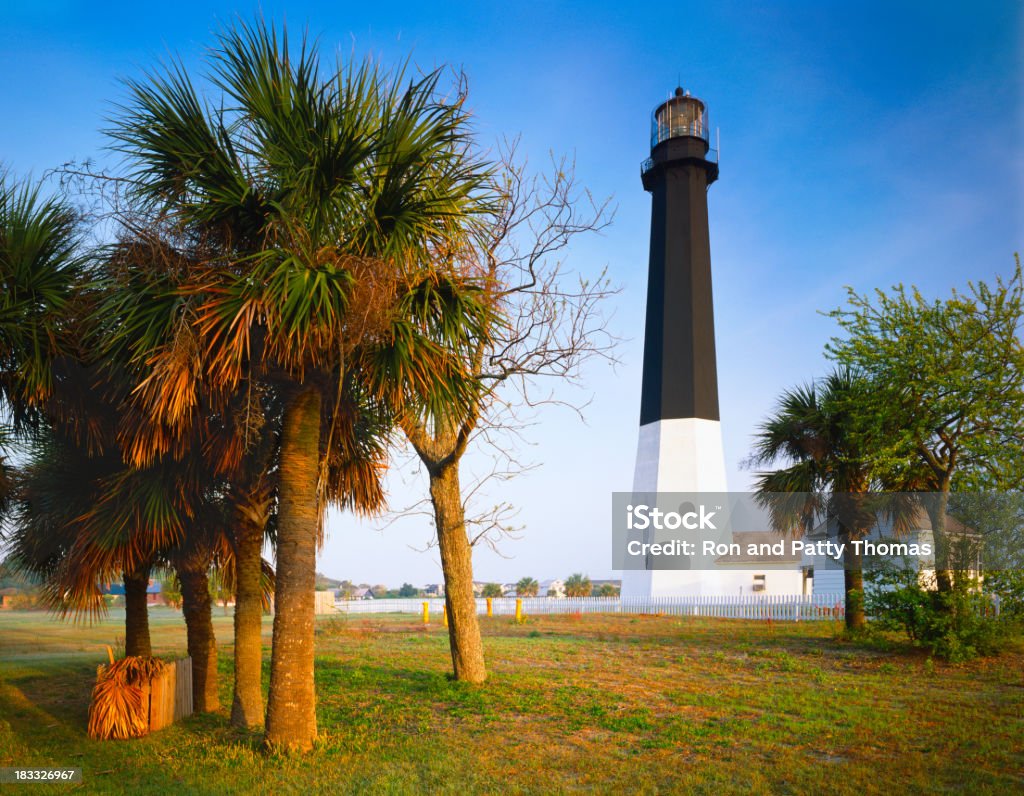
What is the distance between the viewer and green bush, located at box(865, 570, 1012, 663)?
583 inches

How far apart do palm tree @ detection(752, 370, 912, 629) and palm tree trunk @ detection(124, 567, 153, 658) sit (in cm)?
1603

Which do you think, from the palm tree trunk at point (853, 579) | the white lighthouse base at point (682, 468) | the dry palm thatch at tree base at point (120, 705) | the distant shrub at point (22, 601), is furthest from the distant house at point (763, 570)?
the distant shrub at point (22, 601)

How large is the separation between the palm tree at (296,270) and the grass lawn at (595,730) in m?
1.15

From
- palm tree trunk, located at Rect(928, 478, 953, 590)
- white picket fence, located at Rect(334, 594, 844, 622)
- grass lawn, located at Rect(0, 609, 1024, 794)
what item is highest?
palm tree trunk, located at Rect(928, 478, 953, 590)

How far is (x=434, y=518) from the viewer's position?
1263cm

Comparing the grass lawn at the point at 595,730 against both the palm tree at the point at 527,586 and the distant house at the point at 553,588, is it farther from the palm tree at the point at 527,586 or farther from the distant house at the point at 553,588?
the distant house at the point at 553,588

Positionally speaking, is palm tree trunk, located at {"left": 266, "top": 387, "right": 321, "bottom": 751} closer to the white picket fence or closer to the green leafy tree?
the green leafy tree

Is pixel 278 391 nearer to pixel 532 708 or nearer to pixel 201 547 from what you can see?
pixel 201 547

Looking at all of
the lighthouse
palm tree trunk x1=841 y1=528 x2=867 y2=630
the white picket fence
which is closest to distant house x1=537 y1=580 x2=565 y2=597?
the white picket fence

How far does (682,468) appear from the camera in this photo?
99.7 feet

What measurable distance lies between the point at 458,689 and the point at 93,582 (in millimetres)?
5274

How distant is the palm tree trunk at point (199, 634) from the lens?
1061cm

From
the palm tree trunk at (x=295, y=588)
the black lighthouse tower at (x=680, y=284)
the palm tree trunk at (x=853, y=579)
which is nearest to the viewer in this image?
the palm tree trunk at (x=295, y=588)

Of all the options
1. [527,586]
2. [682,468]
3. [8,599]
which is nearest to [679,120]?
[682,468]
